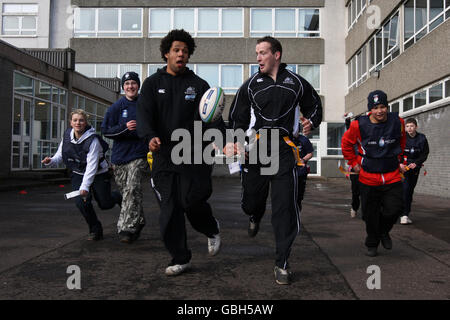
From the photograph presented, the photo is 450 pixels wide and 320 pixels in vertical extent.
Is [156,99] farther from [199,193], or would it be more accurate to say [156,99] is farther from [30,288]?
[30,288]

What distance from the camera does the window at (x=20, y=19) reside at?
2834 cm

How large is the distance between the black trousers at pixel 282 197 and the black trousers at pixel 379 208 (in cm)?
134

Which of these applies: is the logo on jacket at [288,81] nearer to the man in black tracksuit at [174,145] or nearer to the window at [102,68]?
the man in black tracksuit at [174,145]

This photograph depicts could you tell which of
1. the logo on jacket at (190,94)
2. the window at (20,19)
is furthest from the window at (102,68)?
the logo on jacket at (190,94)

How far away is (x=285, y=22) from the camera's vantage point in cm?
2811

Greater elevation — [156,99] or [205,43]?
[205,43]

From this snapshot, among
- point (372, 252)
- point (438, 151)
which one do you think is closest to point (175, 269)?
point (372, 252)

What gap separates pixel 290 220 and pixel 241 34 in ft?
84.6

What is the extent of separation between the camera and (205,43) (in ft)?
92.2

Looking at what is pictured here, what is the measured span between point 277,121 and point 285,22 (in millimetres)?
25567

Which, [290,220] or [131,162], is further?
[131,162]

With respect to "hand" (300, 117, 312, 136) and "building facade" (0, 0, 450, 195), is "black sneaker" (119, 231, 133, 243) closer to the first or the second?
"hand" (300, 117, 312, 136)

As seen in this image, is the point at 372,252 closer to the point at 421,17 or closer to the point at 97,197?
the point at 97,197
